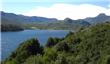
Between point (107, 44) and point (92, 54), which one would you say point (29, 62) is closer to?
point (92, 54)

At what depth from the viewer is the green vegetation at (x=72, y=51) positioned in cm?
2398

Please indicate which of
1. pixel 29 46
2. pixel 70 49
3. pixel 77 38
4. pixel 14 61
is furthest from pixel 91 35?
pixel 14 61

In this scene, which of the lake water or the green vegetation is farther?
the lake water

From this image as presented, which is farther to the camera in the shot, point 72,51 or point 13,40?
point 13,40

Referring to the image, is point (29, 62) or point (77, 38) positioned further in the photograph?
point (77, 38)

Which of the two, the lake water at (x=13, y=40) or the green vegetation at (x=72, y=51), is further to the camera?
the lake water at (x=13, y=40)

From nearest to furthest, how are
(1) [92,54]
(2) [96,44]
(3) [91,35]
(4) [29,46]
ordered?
1. (4) [29,46]
2. (1) [92,54]
3. (2) [96,44]
4. (3) [91,35]

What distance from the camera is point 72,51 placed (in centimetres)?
3175

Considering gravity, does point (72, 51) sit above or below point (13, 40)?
above

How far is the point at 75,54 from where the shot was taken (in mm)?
30719

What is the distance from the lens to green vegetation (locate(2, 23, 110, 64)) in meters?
24.0

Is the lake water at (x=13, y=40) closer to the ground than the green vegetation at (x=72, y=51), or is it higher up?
closer to the ground

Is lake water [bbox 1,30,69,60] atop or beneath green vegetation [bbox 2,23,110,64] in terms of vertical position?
beneath

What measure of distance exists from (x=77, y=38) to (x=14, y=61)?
12.1 meters
